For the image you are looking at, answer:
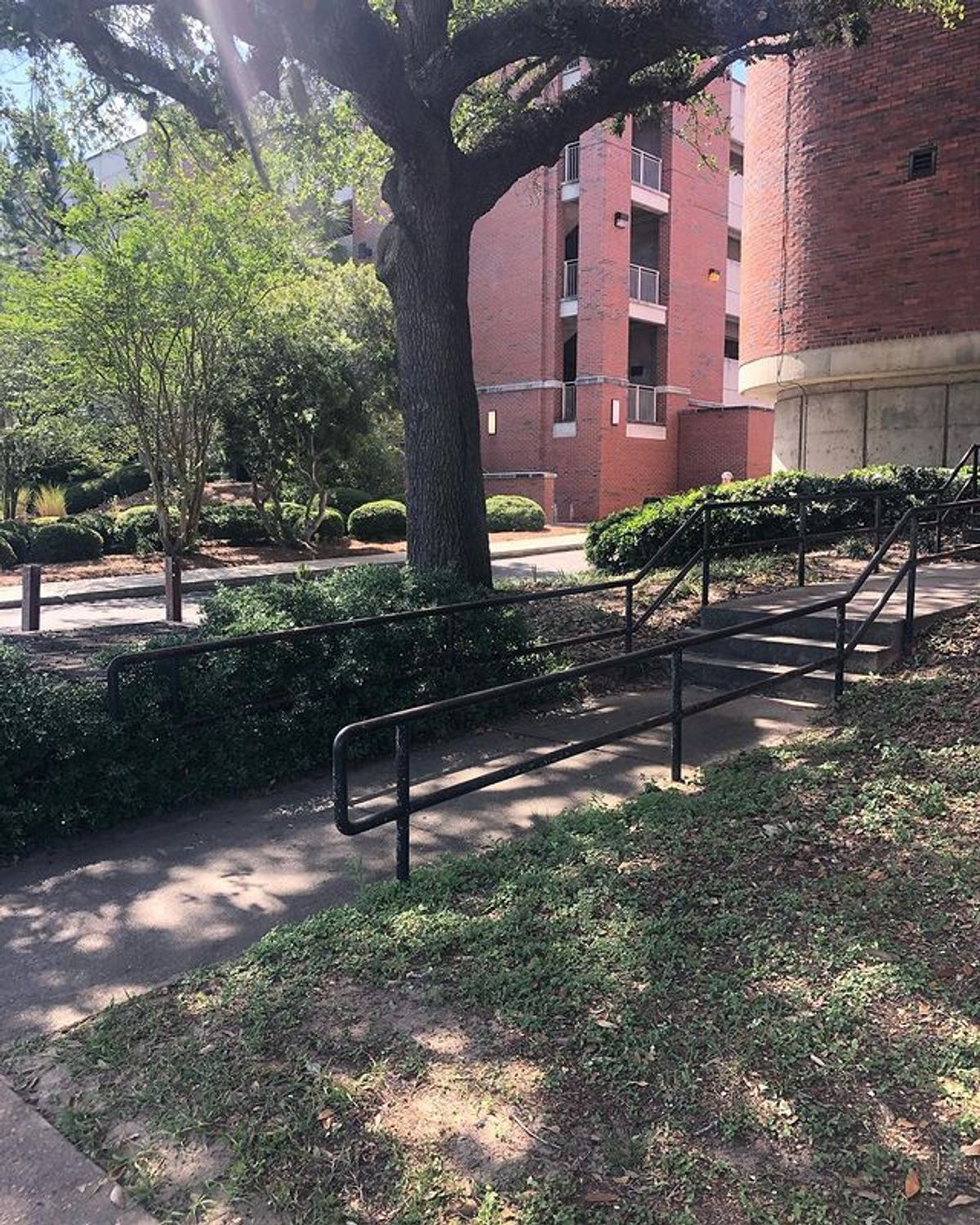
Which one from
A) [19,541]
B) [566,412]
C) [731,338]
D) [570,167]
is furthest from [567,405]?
[19,541]

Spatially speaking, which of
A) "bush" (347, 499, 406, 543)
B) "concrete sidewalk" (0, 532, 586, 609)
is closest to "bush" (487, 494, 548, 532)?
"bush" (347, 499, 406, 543)

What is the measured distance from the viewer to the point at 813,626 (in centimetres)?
780

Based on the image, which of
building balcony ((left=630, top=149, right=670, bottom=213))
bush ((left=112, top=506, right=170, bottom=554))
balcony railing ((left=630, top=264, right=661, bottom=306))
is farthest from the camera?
balcony railing ((left=630, top=264, right=661, bottom=306))

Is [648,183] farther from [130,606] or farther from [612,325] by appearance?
[130,606]

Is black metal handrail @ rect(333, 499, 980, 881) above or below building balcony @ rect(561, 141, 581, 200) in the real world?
below

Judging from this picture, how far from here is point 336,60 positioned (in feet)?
26.0

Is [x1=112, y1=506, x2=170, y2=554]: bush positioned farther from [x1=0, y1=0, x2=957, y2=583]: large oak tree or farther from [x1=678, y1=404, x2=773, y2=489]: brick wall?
[x1=678, y1=404, x2=773, y2=489]: brick wall

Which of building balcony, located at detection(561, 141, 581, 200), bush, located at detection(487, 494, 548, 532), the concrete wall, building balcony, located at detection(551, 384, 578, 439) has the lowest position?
bush, located at detection(487, 494, 548, 532)

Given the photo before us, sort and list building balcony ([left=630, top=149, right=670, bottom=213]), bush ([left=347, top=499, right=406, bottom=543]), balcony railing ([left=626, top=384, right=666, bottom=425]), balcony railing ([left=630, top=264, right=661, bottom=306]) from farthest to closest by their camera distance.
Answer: balcony railing ([left=626, top=384, right=666, bottom=425]) < balcony railing ([left=630, top=264, right=661, bottom=306]) < building balcony ([left=630, top=149, right=670, bottom=213]) < bush ([left=347, top=499, right=406, bottom=543])

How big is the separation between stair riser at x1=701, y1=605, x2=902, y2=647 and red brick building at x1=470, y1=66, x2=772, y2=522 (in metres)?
21.9

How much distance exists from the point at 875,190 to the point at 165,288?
11687 mm

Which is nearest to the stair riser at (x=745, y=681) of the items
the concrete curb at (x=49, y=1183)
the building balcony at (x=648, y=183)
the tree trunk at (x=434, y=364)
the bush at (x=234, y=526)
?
the tree trunk at (x=434, y=364)

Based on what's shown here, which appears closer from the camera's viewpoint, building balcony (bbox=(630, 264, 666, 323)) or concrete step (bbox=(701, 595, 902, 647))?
concrete step (bbox=(701, 595, 902, 647))

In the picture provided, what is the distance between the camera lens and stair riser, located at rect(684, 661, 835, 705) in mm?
7004
